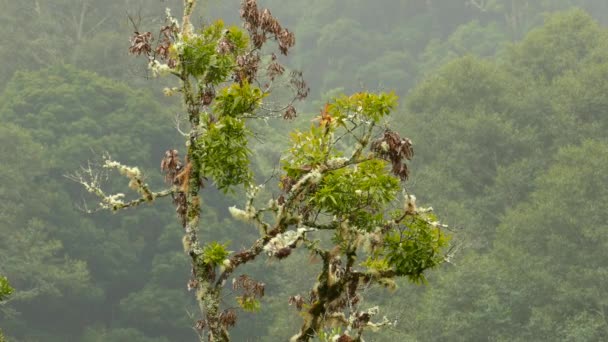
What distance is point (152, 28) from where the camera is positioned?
155ft

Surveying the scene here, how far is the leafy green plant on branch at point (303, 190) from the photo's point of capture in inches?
353

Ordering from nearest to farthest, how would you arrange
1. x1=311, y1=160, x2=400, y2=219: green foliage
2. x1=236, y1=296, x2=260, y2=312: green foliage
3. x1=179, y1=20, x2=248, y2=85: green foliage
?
x1=311, y1=160, x2=400, y2=219: green foliage
x1=179, y1=20, x2=248, y2=85: green foliage
x1=236, y1=296, x2=260, y2=312: green foliage

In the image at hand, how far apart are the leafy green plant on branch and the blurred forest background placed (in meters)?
19.7

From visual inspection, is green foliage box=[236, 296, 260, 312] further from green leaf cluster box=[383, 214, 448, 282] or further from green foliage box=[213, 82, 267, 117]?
green foliage box=[213, 82, 267, 117]

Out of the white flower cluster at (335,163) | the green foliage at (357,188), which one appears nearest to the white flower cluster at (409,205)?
the green foliage at (357,188)

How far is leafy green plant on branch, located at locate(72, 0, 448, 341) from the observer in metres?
8.97

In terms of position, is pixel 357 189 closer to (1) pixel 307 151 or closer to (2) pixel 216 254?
(1) pixel 307 151

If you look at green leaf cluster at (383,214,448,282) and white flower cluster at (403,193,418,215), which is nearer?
white flower cluster at (403,193,418,215)

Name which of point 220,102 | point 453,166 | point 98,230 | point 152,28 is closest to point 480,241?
point 453,166

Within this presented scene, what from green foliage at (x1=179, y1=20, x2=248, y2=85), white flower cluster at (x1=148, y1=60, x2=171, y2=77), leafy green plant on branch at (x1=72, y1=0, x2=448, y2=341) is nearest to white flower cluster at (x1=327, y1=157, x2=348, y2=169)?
leafy green plant on branch at (x1=72, y1=0, x2=448, y2=341)

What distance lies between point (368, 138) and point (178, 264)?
29390 mm

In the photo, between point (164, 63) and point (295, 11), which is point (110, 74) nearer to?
point (295, 11)

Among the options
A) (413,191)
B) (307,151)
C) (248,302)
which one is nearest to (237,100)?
(307,151)

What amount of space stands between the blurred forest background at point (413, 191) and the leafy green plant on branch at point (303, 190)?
19.7 metres
